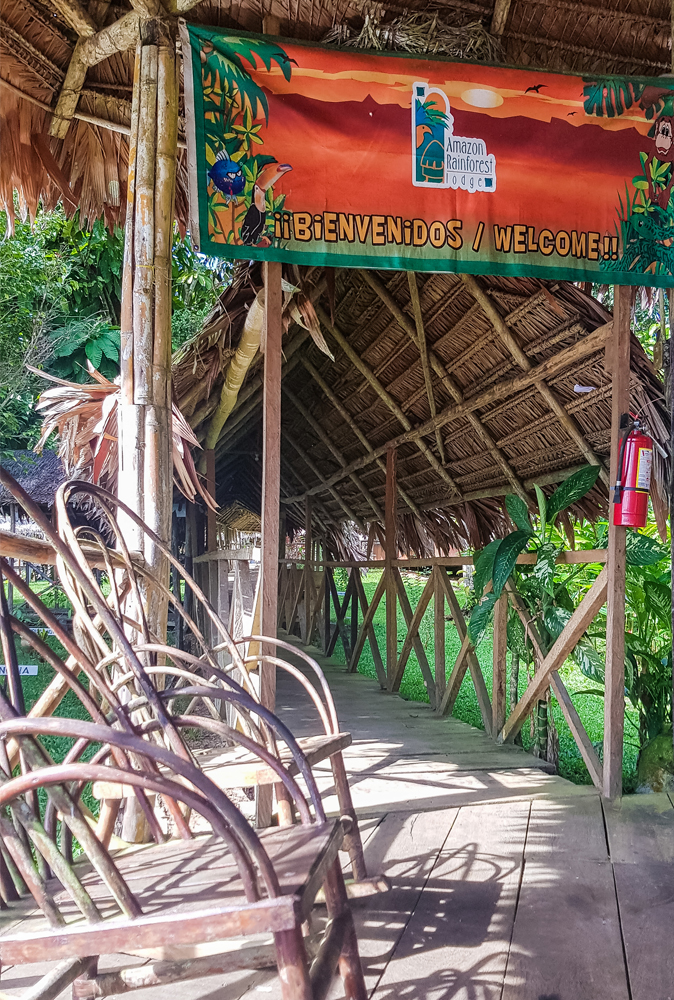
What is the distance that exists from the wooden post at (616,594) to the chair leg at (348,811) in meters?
1.27

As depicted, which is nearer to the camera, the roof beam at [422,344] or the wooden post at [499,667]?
the wooden post at [499,667]

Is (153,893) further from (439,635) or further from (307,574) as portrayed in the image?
(307,574)

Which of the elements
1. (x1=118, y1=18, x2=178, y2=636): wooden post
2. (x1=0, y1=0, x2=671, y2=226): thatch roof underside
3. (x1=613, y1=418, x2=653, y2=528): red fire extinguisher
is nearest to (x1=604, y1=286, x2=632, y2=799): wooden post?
(x1=613, y1=418, x2=653, y2=528): red fire extinguisher

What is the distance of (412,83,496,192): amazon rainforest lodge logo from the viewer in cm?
268

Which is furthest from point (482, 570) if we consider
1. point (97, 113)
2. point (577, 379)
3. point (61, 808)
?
point (61, 808)

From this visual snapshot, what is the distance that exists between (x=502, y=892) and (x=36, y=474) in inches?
341

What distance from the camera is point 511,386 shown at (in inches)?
157

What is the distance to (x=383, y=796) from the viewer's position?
2.83 m

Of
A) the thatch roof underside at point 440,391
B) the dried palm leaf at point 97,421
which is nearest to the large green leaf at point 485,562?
the thatch roof underside at point 440,391

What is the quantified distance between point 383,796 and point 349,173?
2315mm

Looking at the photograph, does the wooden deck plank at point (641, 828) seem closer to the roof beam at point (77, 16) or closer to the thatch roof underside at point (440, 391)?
the thatch roof underside at point (440, 391)

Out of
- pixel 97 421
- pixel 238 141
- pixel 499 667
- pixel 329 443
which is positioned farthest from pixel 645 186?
pixel 329 443

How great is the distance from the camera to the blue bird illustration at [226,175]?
2.55 m

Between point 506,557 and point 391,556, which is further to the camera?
point 391,556
